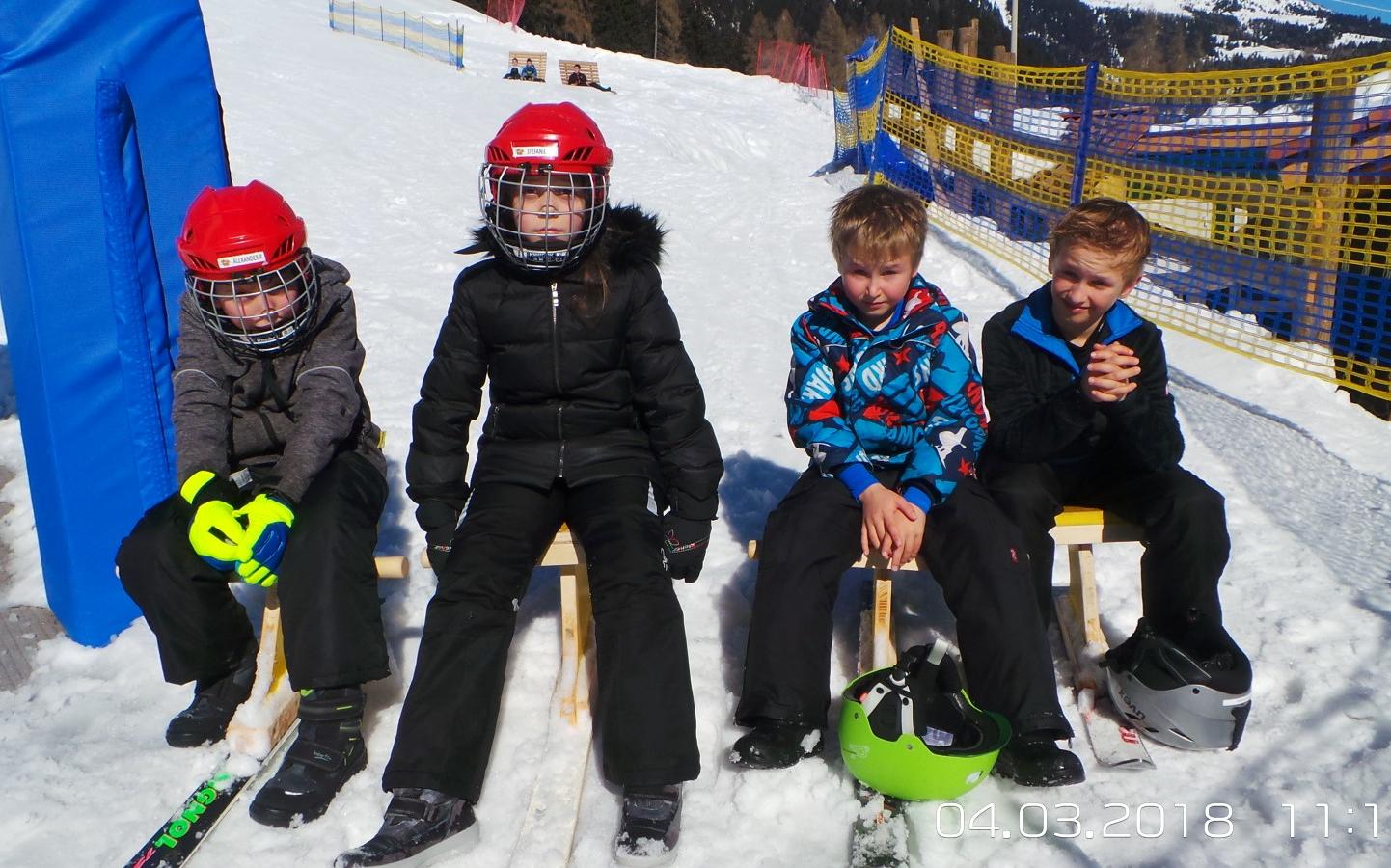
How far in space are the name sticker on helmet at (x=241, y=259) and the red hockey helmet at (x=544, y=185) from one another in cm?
60

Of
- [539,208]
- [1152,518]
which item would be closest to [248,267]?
[539,208]

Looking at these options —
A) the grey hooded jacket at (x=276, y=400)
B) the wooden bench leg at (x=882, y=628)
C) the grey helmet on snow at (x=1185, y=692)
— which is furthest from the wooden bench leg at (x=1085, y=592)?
the grey hooded jacket at (x=276, y=400)

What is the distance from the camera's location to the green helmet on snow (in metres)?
2.27

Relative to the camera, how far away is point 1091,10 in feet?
536

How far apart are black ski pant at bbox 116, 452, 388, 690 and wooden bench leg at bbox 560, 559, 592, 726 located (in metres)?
0.51

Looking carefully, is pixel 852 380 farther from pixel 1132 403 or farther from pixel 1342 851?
pixel 1342 851

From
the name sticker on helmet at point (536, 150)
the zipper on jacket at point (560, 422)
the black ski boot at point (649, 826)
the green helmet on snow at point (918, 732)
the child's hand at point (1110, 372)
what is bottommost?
the black ski boot at point (649, 826)

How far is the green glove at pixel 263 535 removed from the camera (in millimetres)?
2500

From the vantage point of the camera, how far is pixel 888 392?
2.88m

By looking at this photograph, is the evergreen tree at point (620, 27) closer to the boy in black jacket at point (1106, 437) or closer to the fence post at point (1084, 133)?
the fence post at point (1084, 133)

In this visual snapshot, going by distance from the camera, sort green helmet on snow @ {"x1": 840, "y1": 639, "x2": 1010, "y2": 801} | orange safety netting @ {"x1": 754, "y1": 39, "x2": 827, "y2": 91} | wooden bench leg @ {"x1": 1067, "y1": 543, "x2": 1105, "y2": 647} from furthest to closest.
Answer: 1. orange safety netting @ {"x1": 754, "y1": 39, "x2": 827, "y2": 91}
2. wooden bench leg @ {"x1": 1067, "y1": 543, "x2": 1105, "y2": 647}
3. green helmet on snow @ {"x1": 840, "y1": 639, "x2": 1010, "y2": 801}

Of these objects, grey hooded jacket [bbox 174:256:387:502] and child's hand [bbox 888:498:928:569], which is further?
grey hooded jacket [bbox 174:256:387:502]
